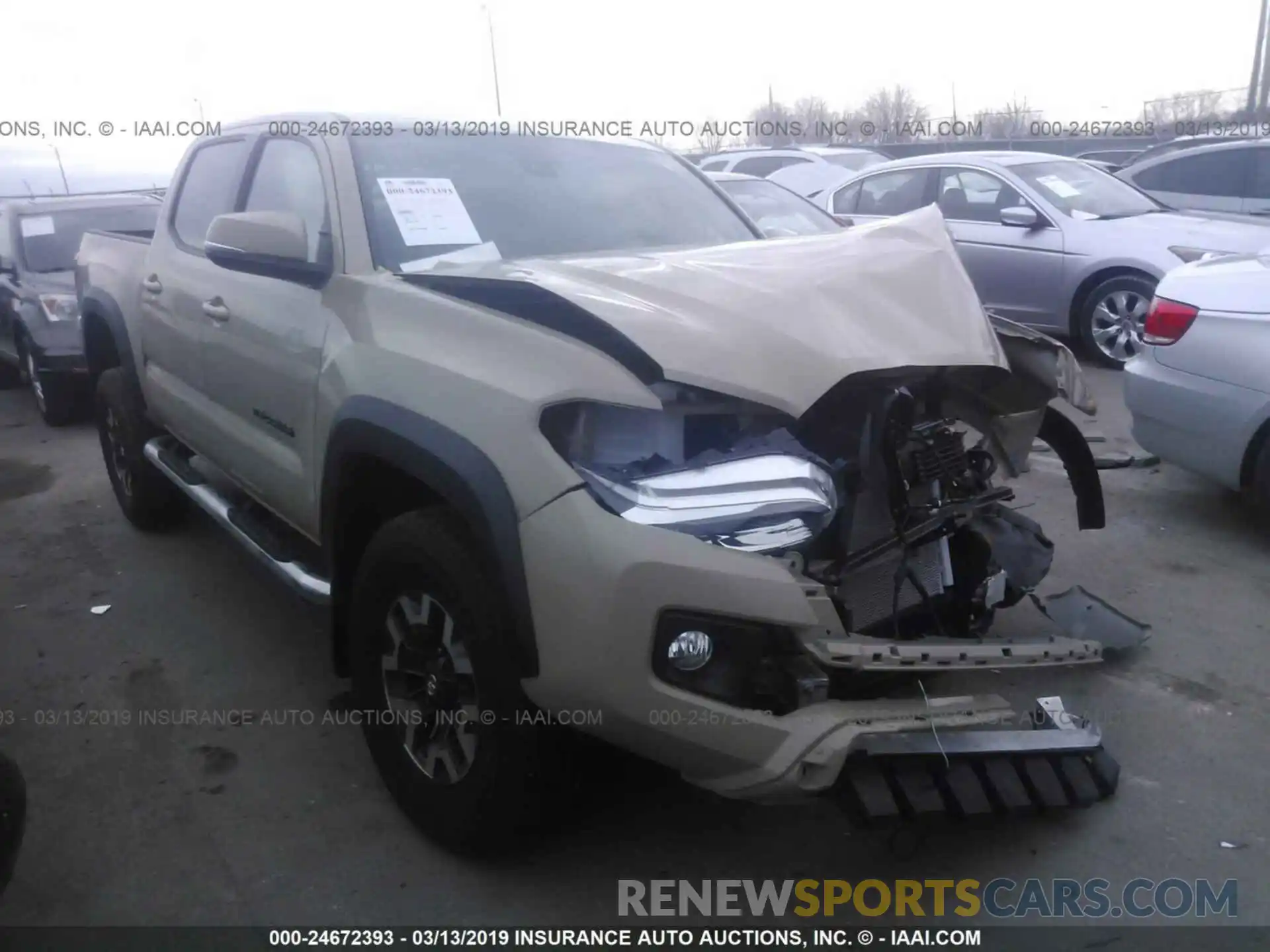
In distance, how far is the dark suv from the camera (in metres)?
7.84

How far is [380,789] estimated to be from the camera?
3.16 metres

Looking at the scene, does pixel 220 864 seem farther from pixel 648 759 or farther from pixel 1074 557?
pixel 1074 557

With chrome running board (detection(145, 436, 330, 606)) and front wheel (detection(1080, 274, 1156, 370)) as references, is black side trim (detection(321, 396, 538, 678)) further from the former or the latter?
front wheel (detection(1080, 274, 1156, 370))

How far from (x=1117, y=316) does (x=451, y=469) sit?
713 cm

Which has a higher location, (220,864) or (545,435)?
(545,435)

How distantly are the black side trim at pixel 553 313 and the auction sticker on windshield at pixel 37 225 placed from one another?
7.35 meters

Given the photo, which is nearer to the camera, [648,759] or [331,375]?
[648,759]

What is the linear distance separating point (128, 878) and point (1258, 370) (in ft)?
14.6

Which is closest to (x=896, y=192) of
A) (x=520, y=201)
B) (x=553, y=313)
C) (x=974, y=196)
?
(x=974, y=196)

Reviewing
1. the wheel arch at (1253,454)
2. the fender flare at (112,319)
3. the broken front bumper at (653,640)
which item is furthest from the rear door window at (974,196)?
the broken front bumper at (653,640)

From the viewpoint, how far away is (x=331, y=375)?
298 centimetres

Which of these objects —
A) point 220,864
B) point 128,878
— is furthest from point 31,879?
point 220,864

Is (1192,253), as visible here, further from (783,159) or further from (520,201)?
→ (783,159)

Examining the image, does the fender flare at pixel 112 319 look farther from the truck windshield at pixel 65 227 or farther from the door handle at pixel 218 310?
the truck windshield at pixel 65 227
